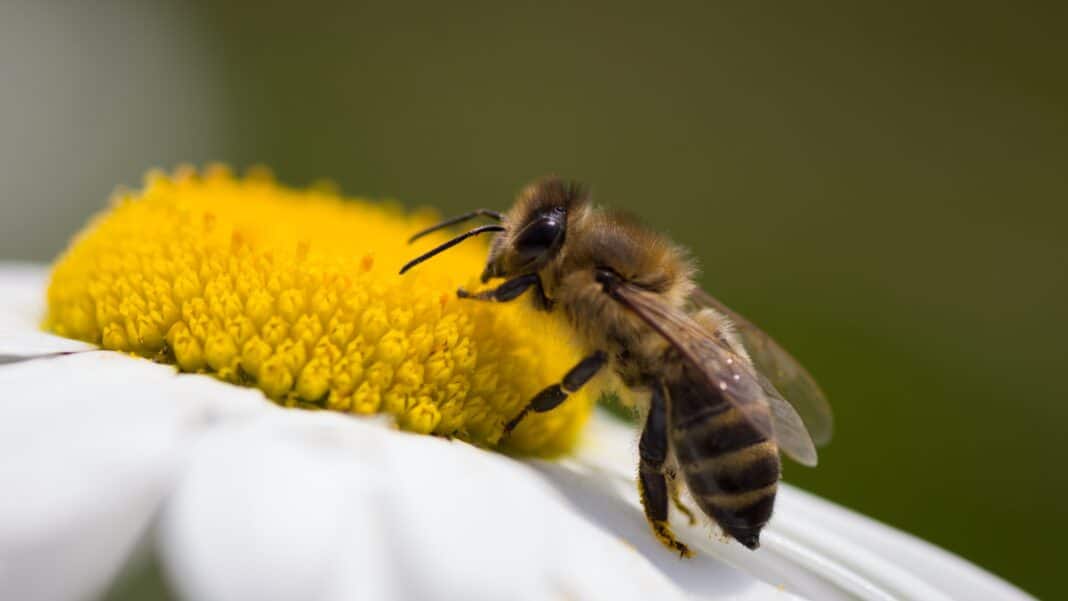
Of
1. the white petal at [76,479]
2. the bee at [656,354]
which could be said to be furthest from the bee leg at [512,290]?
the white petal at [76,479]

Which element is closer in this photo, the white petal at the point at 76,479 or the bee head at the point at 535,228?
the white petal at the point at 76,479

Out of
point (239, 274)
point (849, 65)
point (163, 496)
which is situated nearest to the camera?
point (163, 496)

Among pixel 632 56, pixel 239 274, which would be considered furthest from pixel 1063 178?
pixel 239 274

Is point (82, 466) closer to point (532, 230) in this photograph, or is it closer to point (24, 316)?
point (532, 230)

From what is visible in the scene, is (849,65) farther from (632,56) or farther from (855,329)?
(855,329)

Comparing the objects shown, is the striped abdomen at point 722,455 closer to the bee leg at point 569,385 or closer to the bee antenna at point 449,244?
the bee leg at point 569,385

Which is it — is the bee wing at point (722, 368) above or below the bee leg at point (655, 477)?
above
